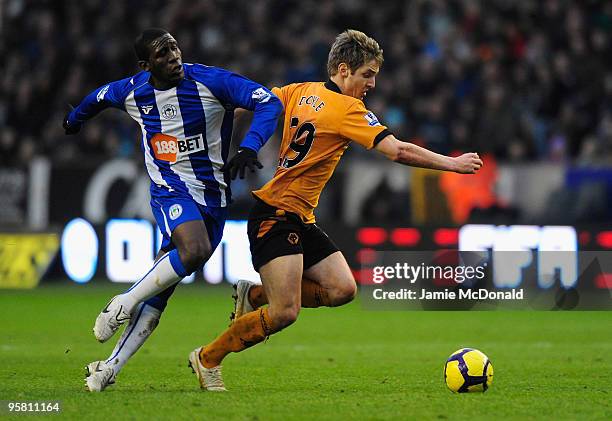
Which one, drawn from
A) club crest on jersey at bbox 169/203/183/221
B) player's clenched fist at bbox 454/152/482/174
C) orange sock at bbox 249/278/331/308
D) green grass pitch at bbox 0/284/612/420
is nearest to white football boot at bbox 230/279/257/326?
orange sock at bbox 249/278/331/308

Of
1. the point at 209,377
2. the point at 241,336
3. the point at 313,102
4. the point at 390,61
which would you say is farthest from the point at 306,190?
the point at 390,61

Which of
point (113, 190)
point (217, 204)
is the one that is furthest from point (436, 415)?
A: point (113, 190)

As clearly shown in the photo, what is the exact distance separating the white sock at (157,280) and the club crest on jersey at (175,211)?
229 mm

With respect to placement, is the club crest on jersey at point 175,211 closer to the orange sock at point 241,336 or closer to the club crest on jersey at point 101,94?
the orange sock at point 241,336

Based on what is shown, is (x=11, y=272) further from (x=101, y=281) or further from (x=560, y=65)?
(x=560, y=65)

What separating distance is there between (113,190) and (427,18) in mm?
6384

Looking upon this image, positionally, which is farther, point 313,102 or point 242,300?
point 242,300

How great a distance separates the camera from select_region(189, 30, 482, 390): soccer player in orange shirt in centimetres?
700

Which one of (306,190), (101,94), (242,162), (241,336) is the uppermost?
(101,94)

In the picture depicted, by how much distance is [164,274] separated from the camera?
7.02 meters

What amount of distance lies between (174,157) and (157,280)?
782mm

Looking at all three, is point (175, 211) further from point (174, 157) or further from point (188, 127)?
point (188, 127)

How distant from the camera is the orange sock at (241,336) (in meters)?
7.08

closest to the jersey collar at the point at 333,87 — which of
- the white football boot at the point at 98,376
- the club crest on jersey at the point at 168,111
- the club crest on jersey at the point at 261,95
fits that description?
the club crest on jersey at the point at 261,95
